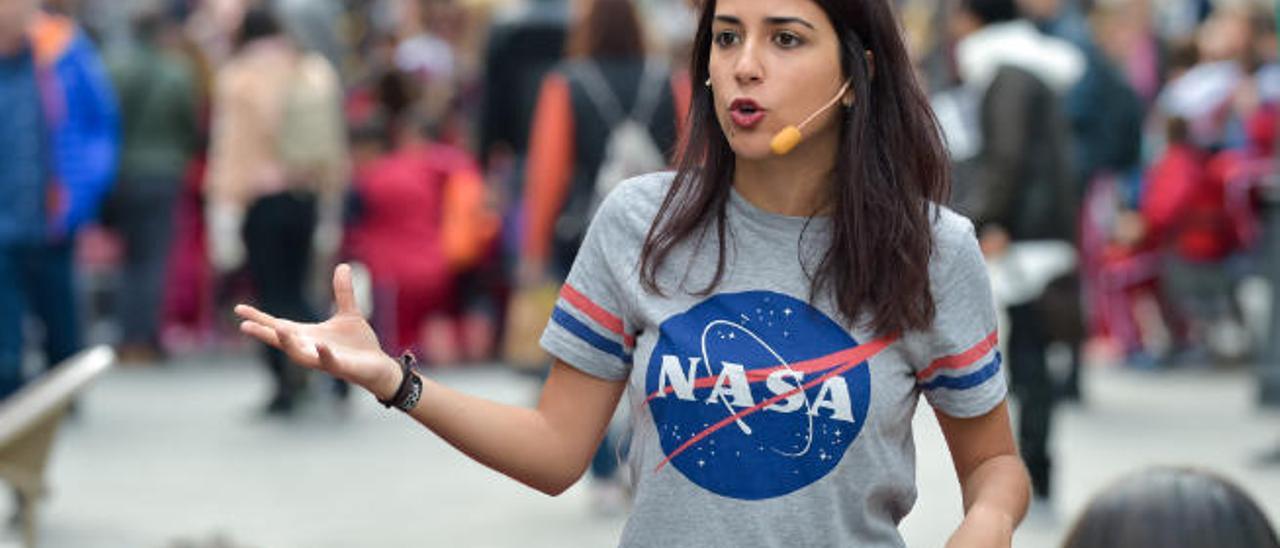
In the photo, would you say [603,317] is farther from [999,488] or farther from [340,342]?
[999,488]

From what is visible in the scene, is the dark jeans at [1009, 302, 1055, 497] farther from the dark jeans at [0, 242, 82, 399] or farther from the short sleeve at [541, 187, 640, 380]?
the short sleeve at [541, 187, 640, 380]

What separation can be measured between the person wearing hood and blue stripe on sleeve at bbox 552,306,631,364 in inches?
209

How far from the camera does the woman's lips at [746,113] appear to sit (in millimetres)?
3262

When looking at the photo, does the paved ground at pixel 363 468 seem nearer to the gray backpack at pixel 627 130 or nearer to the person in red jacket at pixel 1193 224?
the person in red jacket at pixel 1193 224

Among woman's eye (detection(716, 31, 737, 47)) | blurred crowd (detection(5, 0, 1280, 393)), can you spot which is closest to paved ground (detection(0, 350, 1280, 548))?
blurred crowd (detection(5, 0, 1280, 393))

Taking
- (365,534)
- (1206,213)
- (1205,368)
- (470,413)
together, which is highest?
(470,413)

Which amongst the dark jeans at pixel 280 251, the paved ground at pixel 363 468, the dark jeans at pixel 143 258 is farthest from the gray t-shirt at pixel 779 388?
the dark jeans at pixel 143 258

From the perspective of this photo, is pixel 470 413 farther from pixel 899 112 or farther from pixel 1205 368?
pixel 1205 368

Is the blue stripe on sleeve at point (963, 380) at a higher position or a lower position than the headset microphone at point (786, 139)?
lower

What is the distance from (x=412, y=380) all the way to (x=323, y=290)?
34.9 feet

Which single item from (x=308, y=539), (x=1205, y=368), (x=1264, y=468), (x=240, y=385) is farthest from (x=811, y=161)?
(x=1205, y=368)

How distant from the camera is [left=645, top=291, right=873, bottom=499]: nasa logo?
3.18 meters

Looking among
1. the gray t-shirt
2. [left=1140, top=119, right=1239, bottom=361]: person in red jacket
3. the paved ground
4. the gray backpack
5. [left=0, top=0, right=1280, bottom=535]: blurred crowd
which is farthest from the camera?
[left=1140, top=119, right=1239, bottom=361]: person in red jacket

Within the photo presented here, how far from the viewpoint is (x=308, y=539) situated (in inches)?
333
